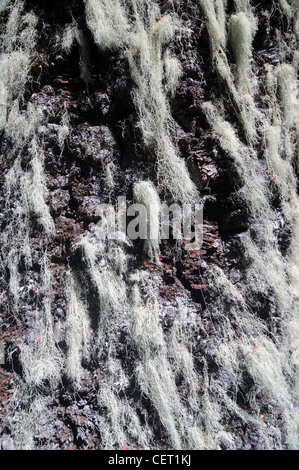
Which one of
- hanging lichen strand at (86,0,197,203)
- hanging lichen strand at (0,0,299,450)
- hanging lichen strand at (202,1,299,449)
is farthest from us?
hanging lichen strand at (86,0,197,203)

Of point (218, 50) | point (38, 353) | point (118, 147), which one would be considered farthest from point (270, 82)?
A: point (38, 353)

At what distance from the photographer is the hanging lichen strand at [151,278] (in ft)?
7.04

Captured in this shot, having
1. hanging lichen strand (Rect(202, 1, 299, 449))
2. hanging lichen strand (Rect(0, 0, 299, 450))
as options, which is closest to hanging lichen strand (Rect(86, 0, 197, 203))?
hanging lichen strand (Rect(0, 0, 299, 450))

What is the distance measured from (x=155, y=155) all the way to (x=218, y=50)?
1151mm

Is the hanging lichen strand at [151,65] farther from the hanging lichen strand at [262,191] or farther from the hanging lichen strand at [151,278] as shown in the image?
the hanging lichen strand at [262,191]

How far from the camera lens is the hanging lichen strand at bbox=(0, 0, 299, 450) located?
7.04 feet

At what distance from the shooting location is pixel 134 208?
8.08 ft

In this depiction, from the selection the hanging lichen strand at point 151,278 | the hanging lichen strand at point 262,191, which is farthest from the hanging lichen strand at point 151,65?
the hanging lichen strand at point 262,191

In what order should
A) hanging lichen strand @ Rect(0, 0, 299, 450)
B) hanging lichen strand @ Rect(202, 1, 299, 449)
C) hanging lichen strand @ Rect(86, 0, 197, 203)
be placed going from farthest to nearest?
hanging lichen strand @ Rect(86, 0, 197, 203) < hanging lichen strand @ Rect(202, 1, 299, 449) < hanging lichen strand @ Rect(0, 0, 299, 450)

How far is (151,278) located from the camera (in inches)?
94.5

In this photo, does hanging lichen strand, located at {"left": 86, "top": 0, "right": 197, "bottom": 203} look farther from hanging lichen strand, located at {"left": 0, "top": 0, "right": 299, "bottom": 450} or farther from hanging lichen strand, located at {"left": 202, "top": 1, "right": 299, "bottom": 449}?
hanging lichen strand, located at {"left": 202, "top": 1, "right": 299, "bottom": 449}

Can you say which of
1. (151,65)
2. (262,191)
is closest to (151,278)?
(262,191)

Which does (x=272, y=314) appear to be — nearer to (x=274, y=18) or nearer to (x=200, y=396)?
(x=200, y=396)

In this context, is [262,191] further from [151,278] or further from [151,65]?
[151,65]
